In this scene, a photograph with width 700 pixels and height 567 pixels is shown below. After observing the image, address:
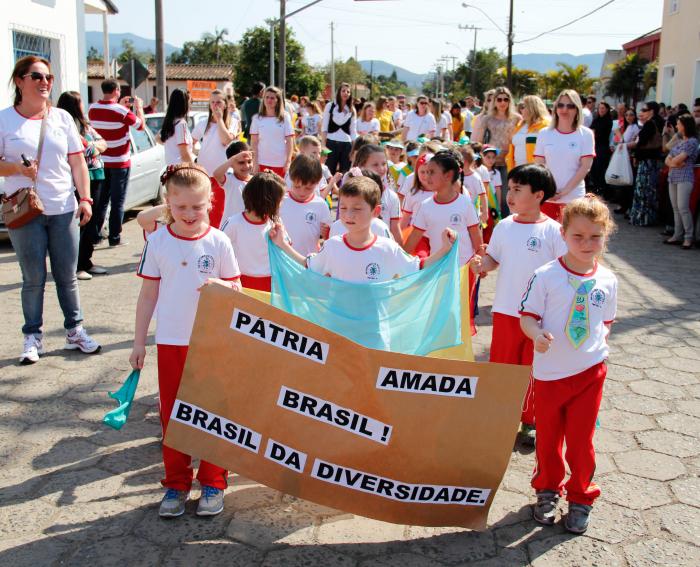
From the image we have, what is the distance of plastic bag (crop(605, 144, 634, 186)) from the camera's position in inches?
551

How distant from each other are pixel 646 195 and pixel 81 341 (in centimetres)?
1068

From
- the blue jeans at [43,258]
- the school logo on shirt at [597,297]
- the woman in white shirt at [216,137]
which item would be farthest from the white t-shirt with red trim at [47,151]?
the school logo on shirt at [597,297]

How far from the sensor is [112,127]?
373 inches

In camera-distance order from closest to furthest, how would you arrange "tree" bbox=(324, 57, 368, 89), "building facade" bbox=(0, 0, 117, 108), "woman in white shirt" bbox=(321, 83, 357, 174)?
1. "woman in white shirt" bbox=(321, 83, 357, 174)
2. "building facade" bbox=(0, 0, 117, 108)
3. "tree" bbox=(324, 57, 368, 89)

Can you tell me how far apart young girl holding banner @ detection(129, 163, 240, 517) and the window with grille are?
512 inches

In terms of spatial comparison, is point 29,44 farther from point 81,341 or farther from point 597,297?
point 597,297

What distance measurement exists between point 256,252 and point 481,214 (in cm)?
284

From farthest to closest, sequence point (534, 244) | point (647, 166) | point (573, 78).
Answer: point (573, 78)
point (647, 166)
point (534, 244)

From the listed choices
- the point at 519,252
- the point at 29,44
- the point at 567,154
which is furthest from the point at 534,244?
the point at 29,44

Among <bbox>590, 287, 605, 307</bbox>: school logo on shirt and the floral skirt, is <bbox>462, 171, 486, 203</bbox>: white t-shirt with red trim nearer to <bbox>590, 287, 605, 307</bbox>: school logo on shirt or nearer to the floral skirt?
<bbox>590, 287, 605, 307</bbox>: school logo on shirt

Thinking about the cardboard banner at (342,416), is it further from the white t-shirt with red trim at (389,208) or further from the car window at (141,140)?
the car window at (141,140)

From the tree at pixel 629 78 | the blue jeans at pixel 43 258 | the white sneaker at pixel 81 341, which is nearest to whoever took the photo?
the blue jeans at pixel 43 258

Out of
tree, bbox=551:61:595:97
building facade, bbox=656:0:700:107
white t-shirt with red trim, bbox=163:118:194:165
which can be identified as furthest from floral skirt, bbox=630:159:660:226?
tree, bbox=551:61:595:97

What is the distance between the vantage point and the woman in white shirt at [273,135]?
9195 mm
